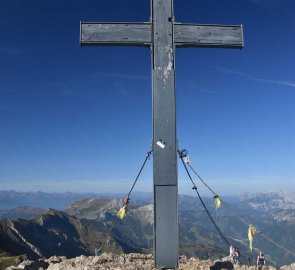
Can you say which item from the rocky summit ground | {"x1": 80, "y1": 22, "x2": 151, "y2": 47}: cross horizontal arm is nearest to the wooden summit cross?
{"x1": 80, "y1": 22, "x2": 151, "y2": 47}: cross horizontal arm

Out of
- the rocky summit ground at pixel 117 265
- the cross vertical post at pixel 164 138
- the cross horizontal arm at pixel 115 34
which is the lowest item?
the rocky summit ground at pixel 117 265

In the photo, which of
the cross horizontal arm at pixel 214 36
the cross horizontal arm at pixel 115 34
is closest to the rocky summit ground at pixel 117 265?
the cross horizontal arm at pixel 115 34

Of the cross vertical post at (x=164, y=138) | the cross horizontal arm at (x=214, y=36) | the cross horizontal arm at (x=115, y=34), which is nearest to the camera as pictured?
the cross vertical post at (x=164, y=138)

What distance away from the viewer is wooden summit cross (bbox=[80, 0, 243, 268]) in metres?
10.2

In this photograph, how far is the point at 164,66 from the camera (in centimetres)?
1059

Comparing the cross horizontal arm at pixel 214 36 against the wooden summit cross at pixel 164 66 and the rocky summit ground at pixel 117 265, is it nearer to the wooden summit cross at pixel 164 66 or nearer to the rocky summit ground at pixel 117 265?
the wooden summit cross at pixel 164 66

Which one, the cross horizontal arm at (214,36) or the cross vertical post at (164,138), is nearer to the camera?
the cross vertical post at (164,138)

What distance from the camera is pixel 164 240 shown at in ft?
33.4

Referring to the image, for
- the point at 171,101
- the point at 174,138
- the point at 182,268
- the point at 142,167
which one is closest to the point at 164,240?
the point at 182,268

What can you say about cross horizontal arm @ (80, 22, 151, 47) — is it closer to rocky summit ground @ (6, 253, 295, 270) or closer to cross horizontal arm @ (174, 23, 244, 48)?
cross horizontal arm @ (174, 23, 244, 48)

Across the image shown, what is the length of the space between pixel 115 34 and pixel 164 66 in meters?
1.71

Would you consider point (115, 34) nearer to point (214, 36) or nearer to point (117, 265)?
point (214, 36)

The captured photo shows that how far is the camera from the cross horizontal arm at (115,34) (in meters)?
10.8

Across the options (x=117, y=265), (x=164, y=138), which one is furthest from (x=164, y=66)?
(x=117, y=265)
